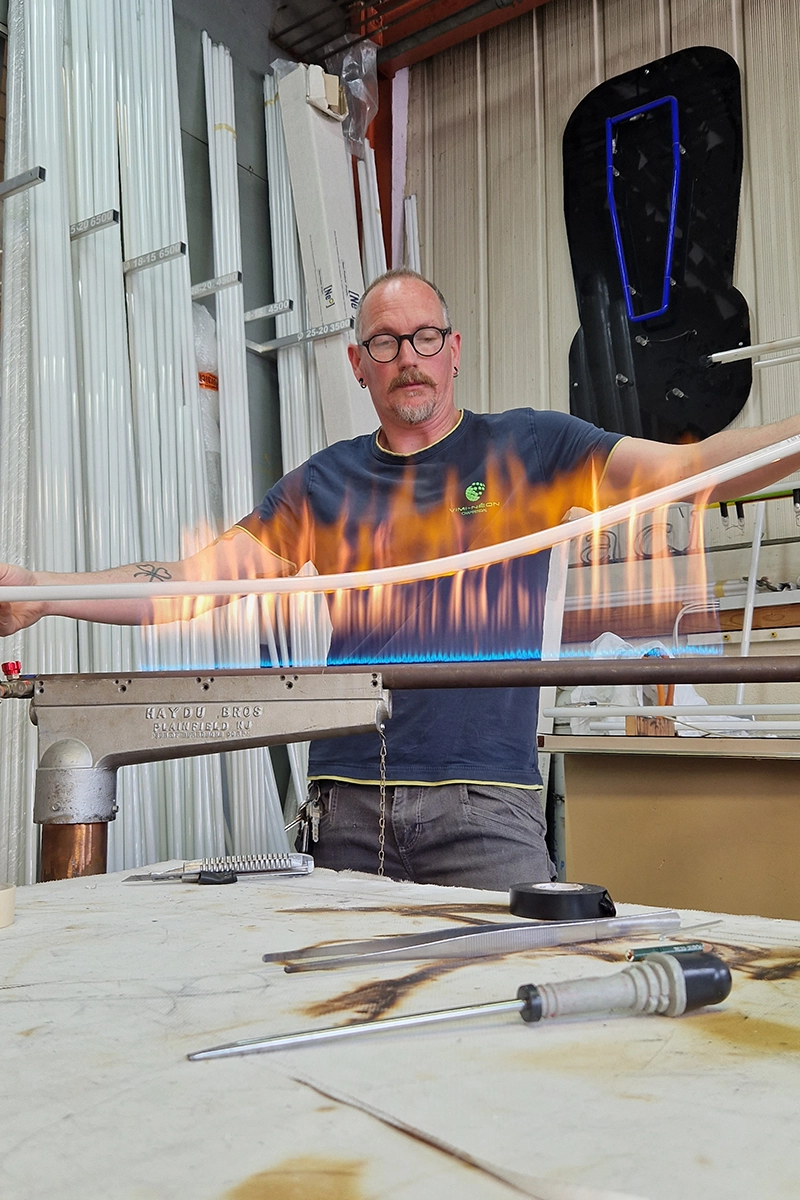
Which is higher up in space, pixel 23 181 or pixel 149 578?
pixel 23 181

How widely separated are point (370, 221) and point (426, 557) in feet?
5.44

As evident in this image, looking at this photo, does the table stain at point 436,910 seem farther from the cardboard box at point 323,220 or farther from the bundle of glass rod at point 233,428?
the cardboard box at point 323,220

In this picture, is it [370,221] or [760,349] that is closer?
[760,349]

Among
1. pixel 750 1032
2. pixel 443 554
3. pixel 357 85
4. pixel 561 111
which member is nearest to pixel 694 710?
pixel 443 554

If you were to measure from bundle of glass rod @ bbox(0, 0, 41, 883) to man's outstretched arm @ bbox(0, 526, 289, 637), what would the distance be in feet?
0.99

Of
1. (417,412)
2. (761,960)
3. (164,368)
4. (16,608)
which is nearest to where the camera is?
(761,960)

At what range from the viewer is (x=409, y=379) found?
1.61 meters

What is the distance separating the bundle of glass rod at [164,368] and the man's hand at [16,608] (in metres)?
0.65

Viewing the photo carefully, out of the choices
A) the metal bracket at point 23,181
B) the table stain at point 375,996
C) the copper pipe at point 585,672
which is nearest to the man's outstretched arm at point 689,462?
the copper pipe at point 585,672

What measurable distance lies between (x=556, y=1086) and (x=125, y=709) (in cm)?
70

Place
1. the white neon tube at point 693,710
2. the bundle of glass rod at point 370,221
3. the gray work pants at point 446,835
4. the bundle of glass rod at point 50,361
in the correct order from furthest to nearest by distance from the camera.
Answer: the bundle of glass rod at point 370,221 < the bundle of glass rod at point 50,361 < the white neon tube at point 693,710 < the gray work pants at point 446,835

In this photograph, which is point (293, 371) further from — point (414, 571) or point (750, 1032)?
point (750, 1032)

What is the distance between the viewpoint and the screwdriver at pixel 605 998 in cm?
49

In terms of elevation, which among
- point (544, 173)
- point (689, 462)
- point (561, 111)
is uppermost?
point (561, 111)
